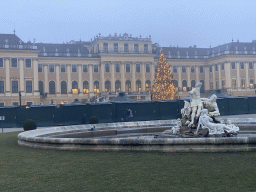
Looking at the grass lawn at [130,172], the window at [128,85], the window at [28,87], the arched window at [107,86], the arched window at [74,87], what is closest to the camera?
the grass lawn at [130,172]

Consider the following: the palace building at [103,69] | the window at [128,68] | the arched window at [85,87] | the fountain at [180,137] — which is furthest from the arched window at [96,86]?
the fountain at [180,137]

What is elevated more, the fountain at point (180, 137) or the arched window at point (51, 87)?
the arched window at point (51, 87)

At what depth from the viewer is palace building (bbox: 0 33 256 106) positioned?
2628 inches

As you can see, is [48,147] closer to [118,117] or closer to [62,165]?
[62,165]

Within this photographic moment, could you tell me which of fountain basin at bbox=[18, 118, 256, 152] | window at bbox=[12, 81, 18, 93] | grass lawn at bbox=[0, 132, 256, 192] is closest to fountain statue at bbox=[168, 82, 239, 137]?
fountain basin at bbox=[18, 118, 256, 152]

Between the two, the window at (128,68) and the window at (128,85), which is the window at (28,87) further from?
the window at (128,68)

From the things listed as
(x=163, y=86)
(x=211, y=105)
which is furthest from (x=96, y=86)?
(x=211, y=105)

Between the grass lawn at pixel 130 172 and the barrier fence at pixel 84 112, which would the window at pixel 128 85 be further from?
the grass lawn at pixel 130 172

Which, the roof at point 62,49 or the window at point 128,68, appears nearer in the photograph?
the roof at point 62,49

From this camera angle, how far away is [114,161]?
9.38 metres

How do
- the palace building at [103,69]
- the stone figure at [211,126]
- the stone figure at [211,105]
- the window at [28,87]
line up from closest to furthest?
the stone figure at [211,126], the stone figure at [211,105], the palace building at [103,69], the window at [28,87]

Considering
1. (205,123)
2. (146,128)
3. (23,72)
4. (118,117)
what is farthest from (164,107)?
(23,72)

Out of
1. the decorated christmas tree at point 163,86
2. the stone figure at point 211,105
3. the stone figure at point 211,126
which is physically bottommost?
the stone figure at point 211,126

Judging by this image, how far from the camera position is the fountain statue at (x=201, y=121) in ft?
40.2
